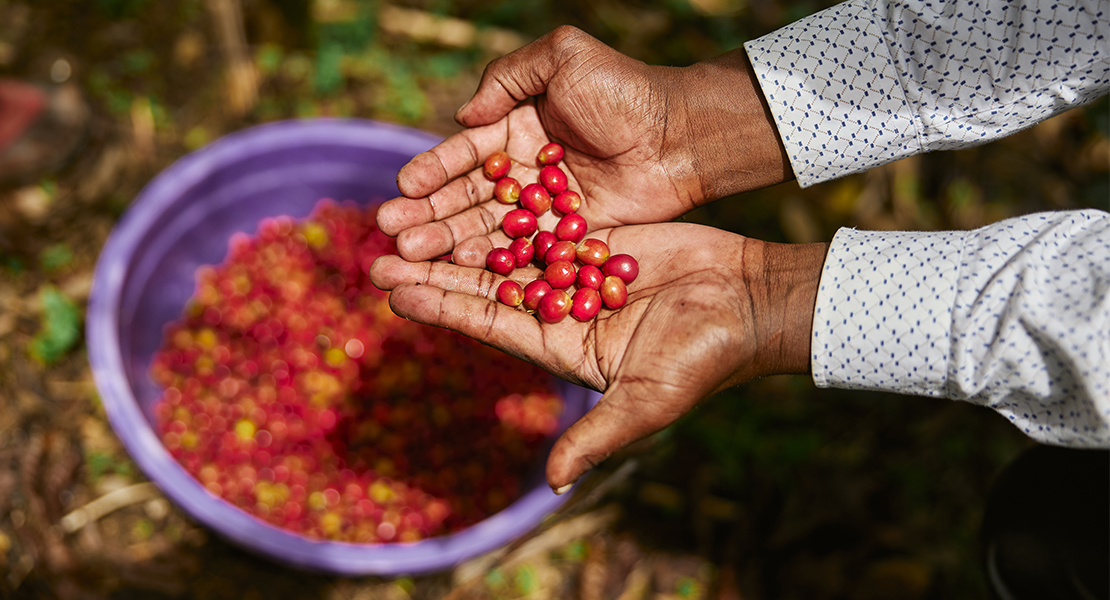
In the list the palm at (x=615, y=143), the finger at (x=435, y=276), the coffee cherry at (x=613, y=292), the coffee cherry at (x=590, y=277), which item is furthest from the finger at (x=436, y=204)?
the coffee cherry at (x=613, y=292)

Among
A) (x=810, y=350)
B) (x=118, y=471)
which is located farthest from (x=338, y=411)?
(x=810, y=350)

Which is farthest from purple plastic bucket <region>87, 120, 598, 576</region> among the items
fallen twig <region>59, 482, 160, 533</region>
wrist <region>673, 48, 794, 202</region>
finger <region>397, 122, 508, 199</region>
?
wrist <region>673, 48, 794, 202</region>

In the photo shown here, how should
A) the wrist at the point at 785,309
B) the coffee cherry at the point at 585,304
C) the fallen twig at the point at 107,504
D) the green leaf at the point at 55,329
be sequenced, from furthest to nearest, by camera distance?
the green leaf at the point at 55,329 < the fallen twig at the point at 107,504 < the coffee cherry at the point at 585,304 < the wrist at the point at 785,309

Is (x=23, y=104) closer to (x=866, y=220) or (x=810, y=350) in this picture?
(x=810, y=350)

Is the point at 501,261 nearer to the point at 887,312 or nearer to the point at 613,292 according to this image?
the point at 613,292

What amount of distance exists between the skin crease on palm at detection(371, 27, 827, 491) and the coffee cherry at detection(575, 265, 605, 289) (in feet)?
0.42

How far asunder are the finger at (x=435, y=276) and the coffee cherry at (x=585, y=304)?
0.29 meters

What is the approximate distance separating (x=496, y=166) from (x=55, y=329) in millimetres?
2667

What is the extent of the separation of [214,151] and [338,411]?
1.48m

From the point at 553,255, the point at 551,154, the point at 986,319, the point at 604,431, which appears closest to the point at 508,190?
the point at 551,154

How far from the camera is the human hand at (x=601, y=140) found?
2625mm

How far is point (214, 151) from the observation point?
3611 mm

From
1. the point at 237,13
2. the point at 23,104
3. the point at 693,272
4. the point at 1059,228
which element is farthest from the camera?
the point at 237,13

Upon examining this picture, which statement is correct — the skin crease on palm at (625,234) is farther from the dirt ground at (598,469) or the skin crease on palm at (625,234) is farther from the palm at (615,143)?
the dirt ground at (598,469)
